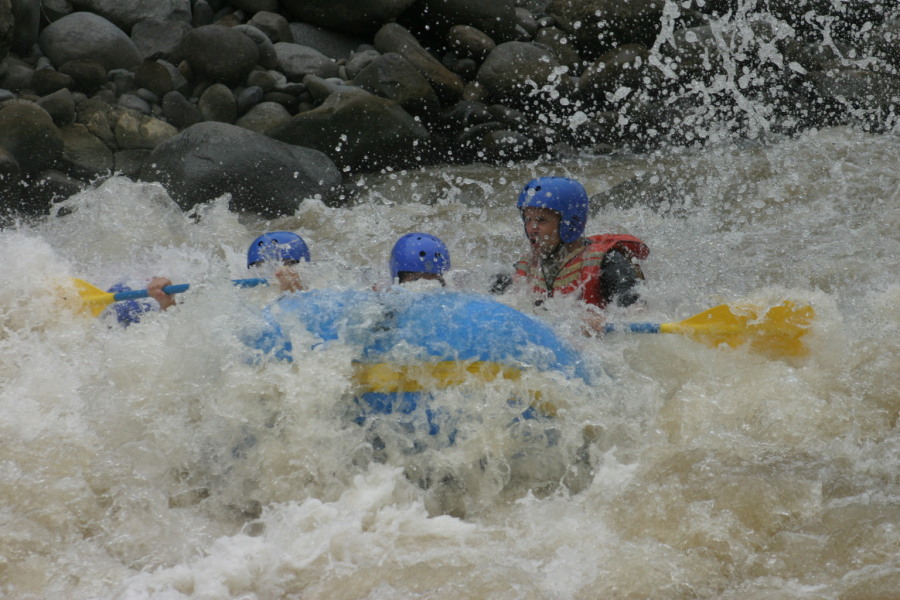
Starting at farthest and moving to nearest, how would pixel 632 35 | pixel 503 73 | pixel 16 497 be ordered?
pixel 632 35 < pixel 503 73 < pixel 16 497

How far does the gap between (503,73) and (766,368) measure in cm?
767

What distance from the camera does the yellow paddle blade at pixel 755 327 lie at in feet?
13.7

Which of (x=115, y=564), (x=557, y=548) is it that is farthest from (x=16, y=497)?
(x=557, y=548)

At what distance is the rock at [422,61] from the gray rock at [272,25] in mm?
1232

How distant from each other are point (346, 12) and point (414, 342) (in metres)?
9.16

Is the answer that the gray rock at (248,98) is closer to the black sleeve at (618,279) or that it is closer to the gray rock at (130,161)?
the gray rock at (130,161)

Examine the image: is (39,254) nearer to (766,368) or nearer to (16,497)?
(16,497)

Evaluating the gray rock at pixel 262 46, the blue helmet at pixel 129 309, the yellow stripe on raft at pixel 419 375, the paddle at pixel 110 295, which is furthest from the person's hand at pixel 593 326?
the gray rock at pixel 262 46

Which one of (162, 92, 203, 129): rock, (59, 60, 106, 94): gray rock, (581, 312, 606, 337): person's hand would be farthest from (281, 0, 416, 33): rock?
(581, 312, 606, 337): person's hand

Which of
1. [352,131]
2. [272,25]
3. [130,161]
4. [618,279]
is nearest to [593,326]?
[618,279]

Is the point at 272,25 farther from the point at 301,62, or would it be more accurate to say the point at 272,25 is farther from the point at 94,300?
the point at 94,300

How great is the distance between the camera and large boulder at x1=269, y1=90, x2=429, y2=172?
968 centimetres

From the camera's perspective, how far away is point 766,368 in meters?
4.15

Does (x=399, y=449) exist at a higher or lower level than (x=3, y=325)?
higher
